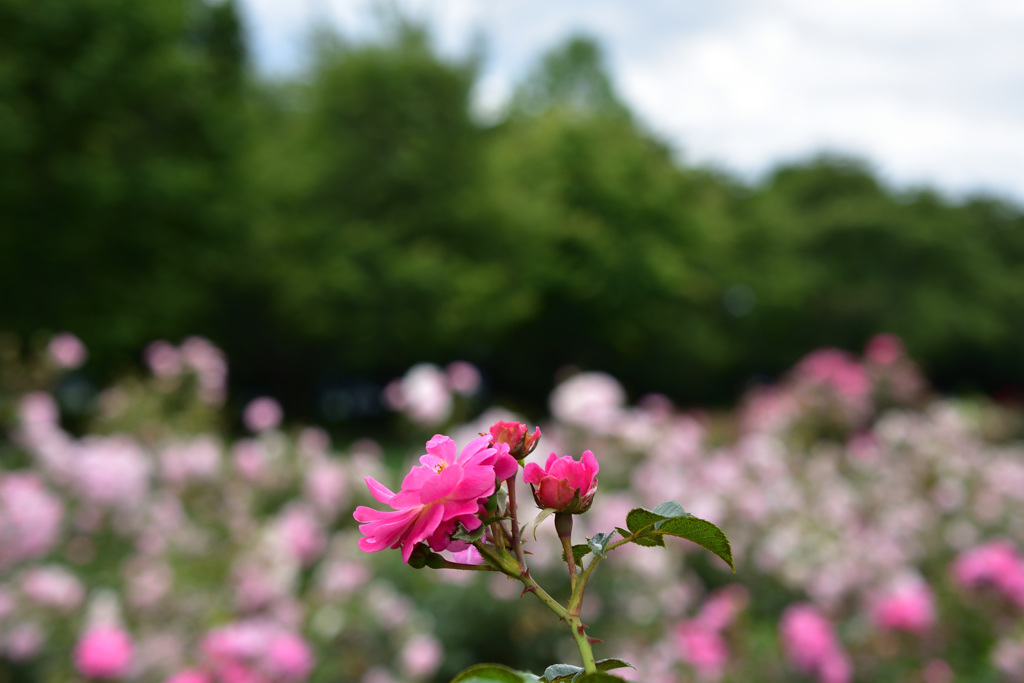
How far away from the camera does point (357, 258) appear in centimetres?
1481

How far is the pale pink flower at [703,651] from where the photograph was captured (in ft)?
8.96

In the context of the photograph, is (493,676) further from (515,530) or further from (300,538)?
(300,538)

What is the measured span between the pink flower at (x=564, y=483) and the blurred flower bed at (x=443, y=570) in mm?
909

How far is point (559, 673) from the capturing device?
43cm

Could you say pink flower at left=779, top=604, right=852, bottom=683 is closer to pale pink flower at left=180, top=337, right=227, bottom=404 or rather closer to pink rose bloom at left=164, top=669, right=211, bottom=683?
pink rose bloom at left=164, top=669, right=211, bottom=683

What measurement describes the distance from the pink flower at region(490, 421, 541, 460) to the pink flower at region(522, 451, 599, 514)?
1cm

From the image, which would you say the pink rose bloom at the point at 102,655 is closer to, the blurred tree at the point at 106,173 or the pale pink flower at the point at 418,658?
the pale pink flower at the point at 418,658

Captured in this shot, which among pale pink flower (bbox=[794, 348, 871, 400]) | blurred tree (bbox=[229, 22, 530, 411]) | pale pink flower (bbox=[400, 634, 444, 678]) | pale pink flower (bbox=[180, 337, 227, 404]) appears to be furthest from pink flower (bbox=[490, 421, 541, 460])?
blurred tree (bbox=[229, 22, 530, 411])

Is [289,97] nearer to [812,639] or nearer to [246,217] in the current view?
[246,217]

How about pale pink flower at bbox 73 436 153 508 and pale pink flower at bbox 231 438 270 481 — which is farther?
pale pink flower at bbox 231 438 270 481

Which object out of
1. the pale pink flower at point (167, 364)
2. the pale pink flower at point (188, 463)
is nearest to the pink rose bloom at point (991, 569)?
the pale pink flower at point (188, 463)

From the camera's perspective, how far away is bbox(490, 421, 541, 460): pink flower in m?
0.50

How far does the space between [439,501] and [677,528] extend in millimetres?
135

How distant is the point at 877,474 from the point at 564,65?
2192 centimetres
